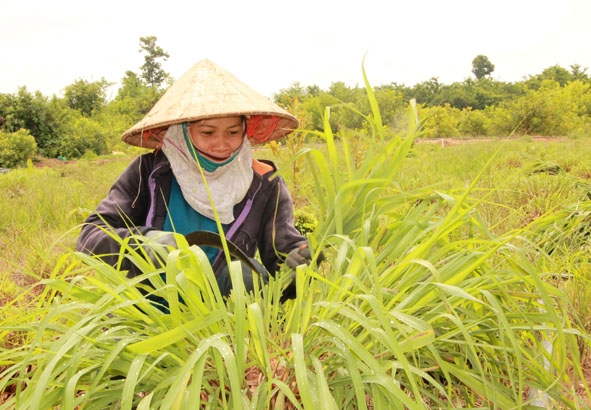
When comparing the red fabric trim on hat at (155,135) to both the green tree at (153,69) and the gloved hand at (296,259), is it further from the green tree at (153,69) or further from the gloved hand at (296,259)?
the green tree at (153,69)

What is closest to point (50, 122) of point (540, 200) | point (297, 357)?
point (540, 200)

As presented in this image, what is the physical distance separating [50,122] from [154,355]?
21.5 m

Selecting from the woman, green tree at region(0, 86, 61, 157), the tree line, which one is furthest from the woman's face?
green tree at region(0, 86, 61, 157)

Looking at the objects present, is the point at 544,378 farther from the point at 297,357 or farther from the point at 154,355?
the point at 154,355

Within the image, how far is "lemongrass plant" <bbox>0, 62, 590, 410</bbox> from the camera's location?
0.67 metres

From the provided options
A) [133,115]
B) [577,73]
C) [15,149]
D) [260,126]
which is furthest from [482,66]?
[260,126]

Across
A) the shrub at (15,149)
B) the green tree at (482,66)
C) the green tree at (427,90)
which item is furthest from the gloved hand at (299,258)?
the green tree at (482,66)

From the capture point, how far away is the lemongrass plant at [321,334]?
670 millimetres

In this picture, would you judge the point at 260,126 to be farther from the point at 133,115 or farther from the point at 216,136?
the point at 133,115

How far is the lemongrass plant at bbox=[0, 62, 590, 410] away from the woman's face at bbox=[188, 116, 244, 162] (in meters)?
0.60

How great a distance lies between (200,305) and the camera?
749 millimetres

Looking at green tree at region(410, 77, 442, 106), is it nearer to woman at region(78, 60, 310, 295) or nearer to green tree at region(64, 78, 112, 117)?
green tree at region(64, 78, 112, 117)

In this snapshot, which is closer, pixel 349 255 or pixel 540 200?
pixel 349 255

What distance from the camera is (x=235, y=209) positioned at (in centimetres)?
167
